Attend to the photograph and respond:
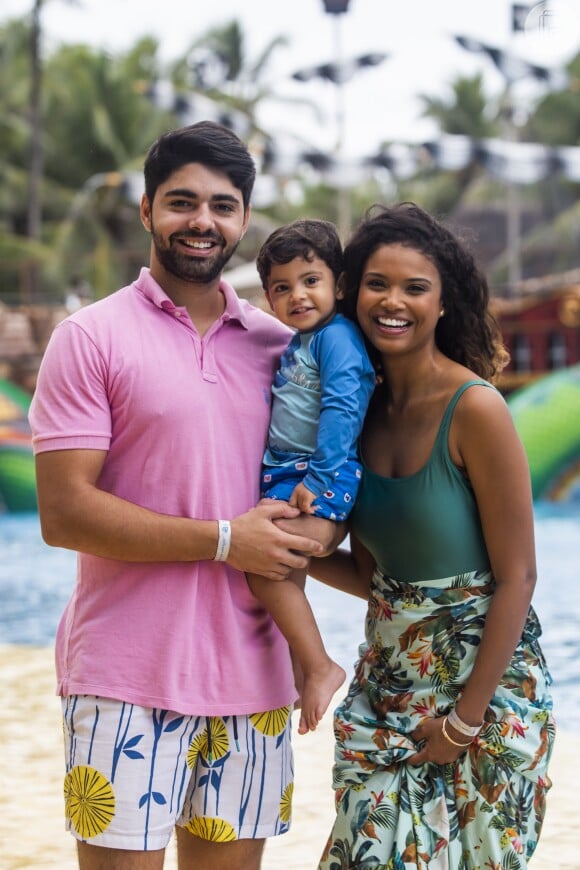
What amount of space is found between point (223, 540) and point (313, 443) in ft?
1.25

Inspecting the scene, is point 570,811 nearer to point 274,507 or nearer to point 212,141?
point 274,507

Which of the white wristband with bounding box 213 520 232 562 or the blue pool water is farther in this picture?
the blue pool water

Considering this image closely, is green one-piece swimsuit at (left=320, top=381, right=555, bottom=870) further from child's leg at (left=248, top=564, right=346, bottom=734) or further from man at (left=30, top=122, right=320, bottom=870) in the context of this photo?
man at (left=30, top=122, right=320, bottom=870)

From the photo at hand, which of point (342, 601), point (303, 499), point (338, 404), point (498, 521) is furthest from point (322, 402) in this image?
point (342, 601)

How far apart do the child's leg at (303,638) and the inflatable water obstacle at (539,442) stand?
13.9 meters

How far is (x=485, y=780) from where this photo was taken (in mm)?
2498

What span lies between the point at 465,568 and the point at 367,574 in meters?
0.38

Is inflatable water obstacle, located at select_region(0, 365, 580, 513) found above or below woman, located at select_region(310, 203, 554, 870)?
below

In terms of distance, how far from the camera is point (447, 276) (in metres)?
2.63

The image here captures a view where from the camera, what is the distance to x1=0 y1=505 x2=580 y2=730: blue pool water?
8672mm

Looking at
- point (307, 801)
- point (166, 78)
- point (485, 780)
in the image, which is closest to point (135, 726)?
point (485, 780)

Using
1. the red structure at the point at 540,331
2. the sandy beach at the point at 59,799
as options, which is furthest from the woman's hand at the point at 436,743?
the red structure at the point at 540,331

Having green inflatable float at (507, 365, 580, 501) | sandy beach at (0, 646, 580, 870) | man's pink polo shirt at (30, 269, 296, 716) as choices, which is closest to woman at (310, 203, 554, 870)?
man's pink polo shirt at (30, 269, 296, 716)

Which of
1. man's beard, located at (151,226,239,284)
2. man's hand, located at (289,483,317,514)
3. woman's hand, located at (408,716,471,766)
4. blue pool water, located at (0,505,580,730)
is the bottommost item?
blue pool water, located at (0,505,580,730)
